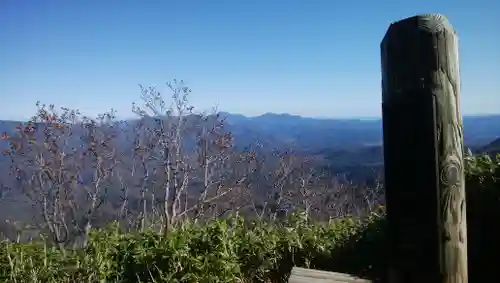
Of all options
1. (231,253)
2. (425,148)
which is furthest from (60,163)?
(425,148)

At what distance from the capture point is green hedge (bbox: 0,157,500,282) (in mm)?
2615

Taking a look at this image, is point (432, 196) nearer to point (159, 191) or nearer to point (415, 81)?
point (415, 81)

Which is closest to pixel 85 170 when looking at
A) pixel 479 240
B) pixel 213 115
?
pixel 213 115

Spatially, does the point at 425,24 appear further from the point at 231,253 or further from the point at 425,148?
the point at 231,253

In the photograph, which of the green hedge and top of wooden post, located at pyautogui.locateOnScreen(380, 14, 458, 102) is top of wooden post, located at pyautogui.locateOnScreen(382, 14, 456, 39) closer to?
top of wooden post, located at pyautogui.locateOnScreen(380, 14, 458, 102)

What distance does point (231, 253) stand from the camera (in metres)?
3.27

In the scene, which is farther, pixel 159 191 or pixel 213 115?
pixel 159 191

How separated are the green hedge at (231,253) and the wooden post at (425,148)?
6.25 ft

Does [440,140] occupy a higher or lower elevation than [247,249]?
higher

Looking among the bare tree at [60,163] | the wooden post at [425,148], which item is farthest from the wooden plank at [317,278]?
the bare tree at [60,163]

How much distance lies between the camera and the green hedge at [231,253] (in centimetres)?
262

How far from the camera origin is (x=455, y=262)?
3.07 ft

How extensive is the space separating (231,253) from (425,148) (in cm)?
258

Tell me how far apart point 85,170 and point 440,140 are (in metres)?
18.3
